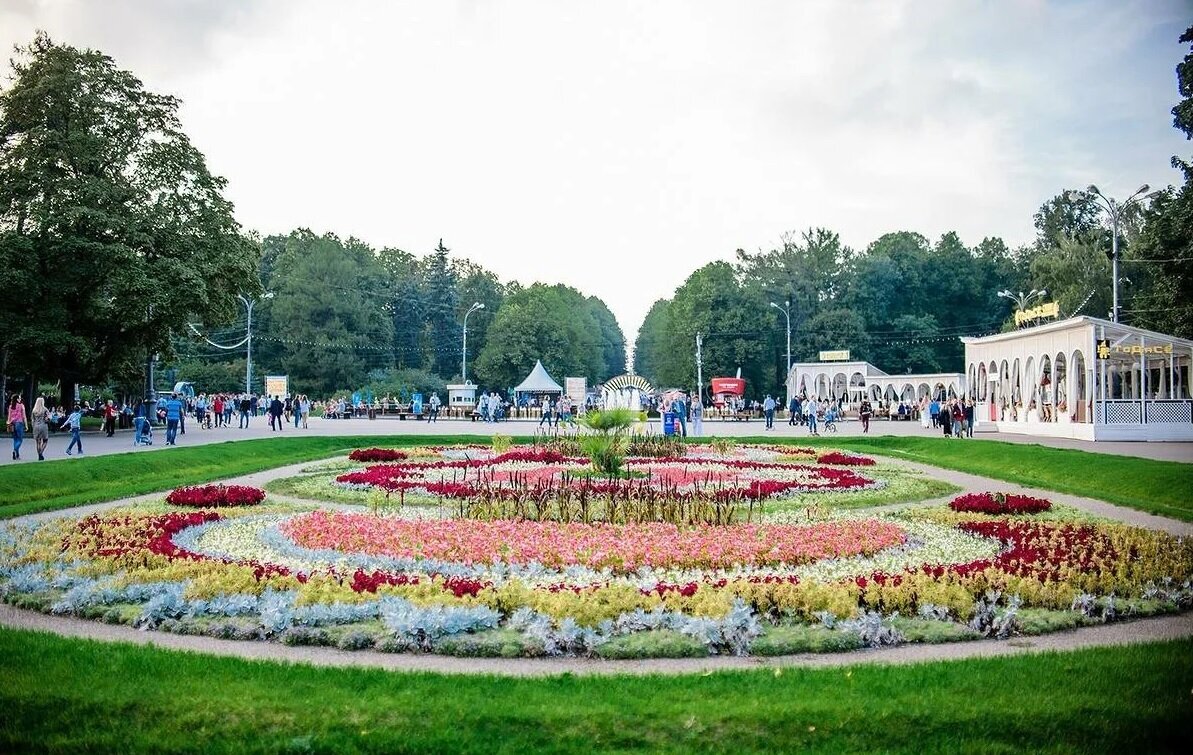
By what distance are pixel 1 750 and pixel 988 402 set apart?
48580 mm

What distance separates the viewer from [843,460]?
24.2 meters

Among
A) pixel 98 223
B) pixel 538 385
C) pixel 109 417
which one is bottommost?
pixel 109 417

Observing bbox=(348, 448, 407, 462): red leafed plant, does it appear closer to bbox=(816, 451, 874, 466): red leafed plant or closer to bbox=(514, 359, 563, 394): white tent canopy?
bbox=(816, 451, 874, 466): red leafed plant

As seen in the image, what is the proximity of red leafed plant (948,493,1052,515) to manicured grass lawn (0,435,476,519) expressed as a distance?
15.0 m

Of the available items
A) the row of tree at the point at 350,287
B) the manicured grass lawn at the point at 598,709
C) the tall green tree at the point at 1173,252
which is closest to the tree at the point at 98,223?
the row of tree at the point at 350,287

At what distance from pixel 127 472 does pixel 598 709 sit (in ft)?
61.6

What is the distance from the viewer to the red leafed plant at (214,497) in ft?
51.7

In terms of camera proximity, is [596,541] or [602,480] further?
[602,480]

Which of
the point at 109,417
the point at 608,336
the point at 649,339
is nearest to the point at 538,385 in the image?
the point at 109,417

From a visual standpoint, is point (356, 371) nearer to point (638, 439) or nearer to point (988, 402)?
point (988, 402)

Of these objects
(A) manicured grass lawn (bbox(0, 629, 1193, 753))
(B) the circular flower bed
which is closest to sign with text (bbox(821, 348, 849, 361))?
(B) the circular flower bed

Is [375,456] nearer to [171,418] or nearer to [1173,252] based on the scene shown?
[171,418]

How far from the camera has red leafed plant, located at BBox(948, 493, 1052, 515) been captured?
1488 centimetres

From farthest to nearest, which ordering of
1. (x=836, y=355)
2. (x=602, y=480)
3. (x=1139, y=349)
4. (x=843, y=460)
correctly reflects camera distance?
(x=836, y=355) < (x=1139, y=349) < (x=843, y=460) < (x=602, y=480)
